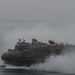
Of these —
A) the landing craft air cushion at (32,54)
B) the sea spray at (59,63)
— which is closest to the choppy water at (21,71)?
the landing craft air cushion at (32,54)

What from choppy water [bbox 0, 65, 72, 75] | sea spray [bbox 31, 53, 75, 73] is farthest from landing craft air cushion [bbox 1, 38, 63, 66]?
choppy water [bbox 0, 65, 72, 75]

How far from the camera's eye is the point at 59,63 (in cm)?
6378

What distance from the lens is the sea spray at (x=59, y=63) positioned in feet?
206

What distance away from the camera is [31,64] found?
217ft

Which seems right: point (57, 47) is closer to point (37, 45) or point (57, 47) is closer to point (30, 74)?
point (37, 45)

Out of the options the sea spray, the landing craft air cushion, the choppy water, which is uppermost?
the landing craft air cushion

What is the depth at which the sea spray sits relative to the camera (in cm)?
6273

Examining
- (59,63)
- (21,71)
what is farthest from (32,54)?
(59,63)

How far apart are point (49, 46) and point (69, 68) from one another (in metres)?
6.73

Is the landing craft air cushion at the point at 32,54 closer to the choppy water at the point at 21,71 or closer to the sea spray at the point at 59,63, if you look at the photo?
the sea spray at the point at 59,63

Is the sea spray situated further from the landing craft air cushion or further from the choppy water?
the choppy water

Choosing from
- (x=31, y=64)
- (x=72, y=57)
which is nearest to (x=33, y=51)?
(x=31, y=64)

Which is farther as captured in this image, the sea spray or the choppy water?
the sea spray

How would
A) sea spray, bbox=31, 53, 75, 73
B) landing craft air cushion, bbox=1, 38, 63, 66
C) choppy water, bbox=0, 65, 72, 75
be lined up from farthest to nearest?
landing craft air cushion, bbox=1, 38, 63, 66, sea spray, bbox=31, 53, 75, 73, choppy water, bbox=0, 65, 72, 75
